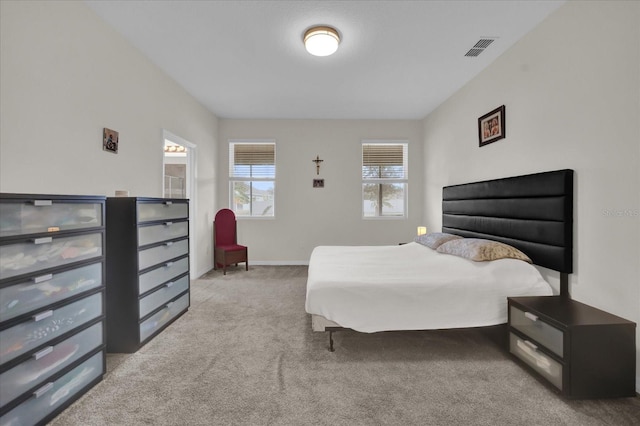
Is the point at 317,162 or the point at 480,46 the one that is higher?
the point at 480,46

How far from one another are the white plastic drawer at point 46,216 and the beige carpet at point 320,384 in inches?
41.5

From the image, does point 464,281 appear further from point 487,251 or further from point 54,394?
point 54,394

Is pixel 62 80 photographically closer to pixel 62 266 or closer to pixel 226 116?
pixel 62 266

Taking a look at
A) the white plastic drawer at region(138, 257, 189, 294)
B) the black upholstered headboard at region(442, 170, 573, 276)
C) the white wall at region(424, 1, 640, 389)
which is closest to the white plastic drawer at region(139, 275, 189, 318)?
the white plastic drawer at region(138, 257, 189, 294)

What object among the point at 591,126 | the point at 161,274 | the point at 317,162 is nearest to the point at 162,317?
the point at 161,274

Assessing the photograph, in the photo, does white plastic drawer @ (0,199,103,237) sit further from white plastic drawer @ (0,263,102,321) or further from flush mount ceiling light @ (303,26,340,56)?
flush mount ceiling light @ (303,26,340,56)

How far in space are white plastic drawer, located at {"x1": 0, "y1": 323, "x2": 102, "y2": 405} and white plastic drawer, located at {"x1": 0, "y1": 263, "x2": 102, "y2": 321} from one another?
26cm

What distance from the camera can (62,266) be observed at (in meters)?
1.75

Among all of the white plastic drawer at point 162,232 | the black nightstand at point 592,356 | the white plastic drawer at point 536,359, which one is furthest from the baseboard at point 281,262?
the black nightstand at point 592,356

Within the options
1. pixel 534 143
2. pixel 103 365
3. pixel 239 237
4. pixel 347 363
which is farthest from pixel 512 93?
pixel 239 237

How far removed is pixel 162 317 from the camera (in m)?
2.81

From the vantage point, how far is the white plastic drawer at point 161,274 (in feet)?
8.32

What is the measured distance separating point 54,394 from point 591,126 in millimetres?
3846

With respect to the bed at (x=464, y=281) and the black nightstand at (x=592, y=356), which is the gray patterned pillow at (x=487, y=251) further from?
the black nightstand at (x=592, y=356)
